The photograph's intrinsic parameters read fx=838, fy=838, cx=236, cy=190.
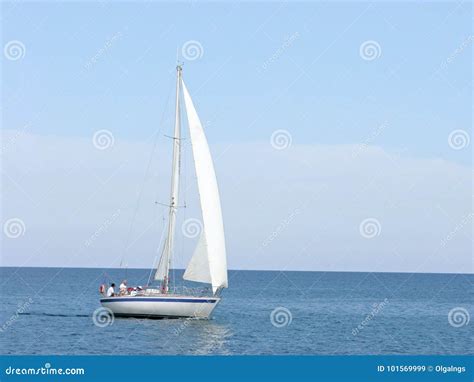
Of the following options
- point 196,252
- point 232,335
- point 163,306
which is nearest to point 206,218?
point 196,252

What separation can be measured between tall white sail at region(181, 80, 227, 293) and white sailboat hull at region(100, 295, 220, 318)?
1231mm

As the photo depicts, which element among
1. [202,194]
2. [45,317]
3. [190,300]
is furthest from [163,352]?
[45,317]

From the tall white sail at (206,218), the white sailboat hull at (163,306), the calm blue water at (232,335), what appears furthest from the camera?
the tall white sail at (206,218)

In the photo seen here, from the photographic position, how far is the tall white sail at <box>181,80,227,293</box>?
169 ft

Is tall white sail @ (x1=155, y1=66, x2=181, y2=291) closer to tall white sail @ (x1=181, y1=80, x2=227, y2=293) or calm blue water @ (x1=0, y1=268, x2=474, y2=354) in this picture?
tall white sail @ (x1=181, y1=80, x2=227, y2=293)

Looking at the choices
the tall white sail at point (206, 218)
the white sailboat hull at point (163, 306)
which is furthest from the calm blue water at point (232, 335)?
the tall white sail at point (206, 218)

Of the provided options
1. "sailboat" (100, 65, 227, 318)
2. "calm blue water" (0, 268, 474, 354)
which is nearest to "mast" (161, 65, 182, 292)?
"sailboat" (100, 65, 227, 318)

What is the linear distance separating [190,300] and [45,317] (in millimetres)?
15345

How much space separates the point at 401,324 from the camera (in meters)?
62.8

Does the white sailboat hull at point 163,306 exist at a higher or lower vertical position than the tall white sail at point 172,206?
lower

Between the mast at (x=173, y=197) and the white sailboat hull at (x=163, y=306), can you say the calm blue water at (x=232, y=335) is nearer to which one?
the white sailboat hull at (x=163, y=306)

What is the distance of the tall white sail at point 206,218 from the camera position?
51.6 m

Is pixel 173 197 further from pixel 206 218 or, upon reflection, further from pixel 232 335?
pixel 232 335
